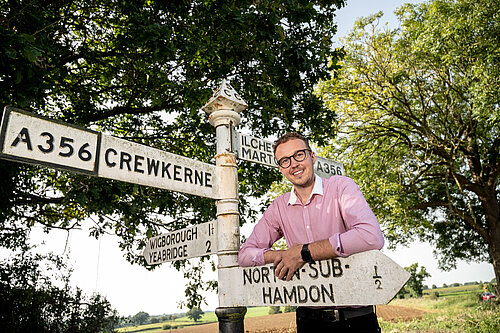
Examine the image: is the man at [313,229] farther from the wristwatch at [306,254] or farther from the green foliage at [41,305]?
the green foliage at [41,305]

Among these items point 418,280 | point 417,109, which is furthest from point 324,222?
point 418,280

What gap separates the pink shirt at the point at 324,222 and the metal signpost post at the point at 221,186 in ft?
0.25

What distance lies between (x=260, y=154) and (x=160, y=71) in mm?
3861

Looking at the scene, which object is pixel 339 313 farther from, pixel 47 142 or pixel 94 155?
pixel 47 142

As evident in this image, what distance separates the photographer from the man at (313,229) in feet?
5.07

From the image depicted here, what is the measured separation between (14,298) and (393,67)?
13914 mm

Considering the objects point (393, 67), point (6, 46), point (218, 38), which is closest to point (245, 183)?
point (218, 38)

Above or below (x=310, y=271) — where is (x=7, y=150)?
above

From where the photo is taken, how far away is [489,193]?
43.3 ft

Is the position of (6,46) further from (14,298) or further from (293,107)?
(14,298)

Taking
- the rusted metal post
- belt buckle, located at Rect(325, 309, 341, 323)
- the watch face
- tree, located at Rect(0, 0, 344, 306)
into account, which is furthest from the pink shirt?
tree, located at Rect(0, 0, 344, 306)

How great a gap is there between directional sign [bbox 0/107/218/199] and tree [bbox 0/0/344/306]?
5.28ft

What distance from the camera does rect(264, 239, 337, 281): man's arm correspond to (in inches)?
61.2

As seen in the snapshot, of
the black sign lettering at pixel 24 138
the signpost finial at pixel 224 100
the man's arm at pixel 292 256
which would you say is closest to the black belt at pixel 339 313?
the man's arm at pixel 292 256
